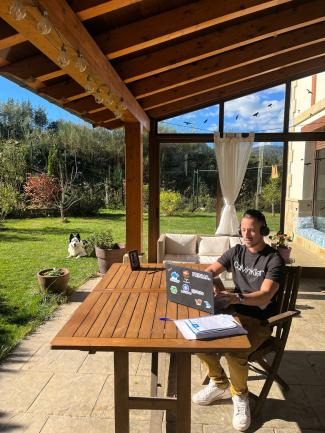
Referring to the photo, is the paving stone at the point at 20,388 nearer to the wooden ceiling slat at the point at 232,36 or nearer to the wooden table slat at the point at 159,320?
the wooden table slat at the point at 159,320

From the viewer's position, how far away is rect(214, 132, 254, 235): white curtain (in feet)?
17.6

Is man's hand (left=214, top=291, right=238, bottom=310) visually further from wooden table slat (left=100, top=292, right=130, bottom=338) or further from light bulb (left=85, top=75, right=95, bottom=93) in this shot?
light bulb (left=85, top=75, right=95, bottom=93)

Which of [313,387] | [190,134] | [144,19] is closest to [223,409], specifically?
[313,387]

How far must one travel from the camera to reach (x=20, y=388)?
96.2 inches

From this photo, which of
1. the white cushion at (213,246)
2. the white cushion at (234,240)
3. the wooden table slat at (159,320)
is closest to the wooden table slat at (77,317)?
the wooden table slat at (159,320)

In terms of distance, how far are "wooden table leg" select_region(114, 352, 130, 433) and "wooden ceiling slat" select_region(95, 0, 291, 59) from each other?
2.12 metres

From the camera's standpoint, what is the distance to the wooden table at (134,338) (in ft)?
5.06

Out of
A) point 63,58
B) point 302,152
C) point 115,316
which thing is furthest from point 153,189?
point 115,316

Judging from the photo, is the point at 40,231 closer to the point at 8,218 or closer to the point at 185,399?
the point at 8,218

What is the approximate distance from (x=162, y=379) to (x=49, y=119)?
1556 centimetres

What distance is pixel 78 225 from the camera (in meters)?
10.4

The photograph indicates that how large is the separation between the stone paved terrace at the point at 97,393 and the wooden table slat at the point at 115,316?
72cm

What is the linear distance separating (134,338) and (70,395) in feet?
3.63

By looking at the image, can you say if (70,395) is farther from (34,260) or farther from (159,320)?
(34,260)
